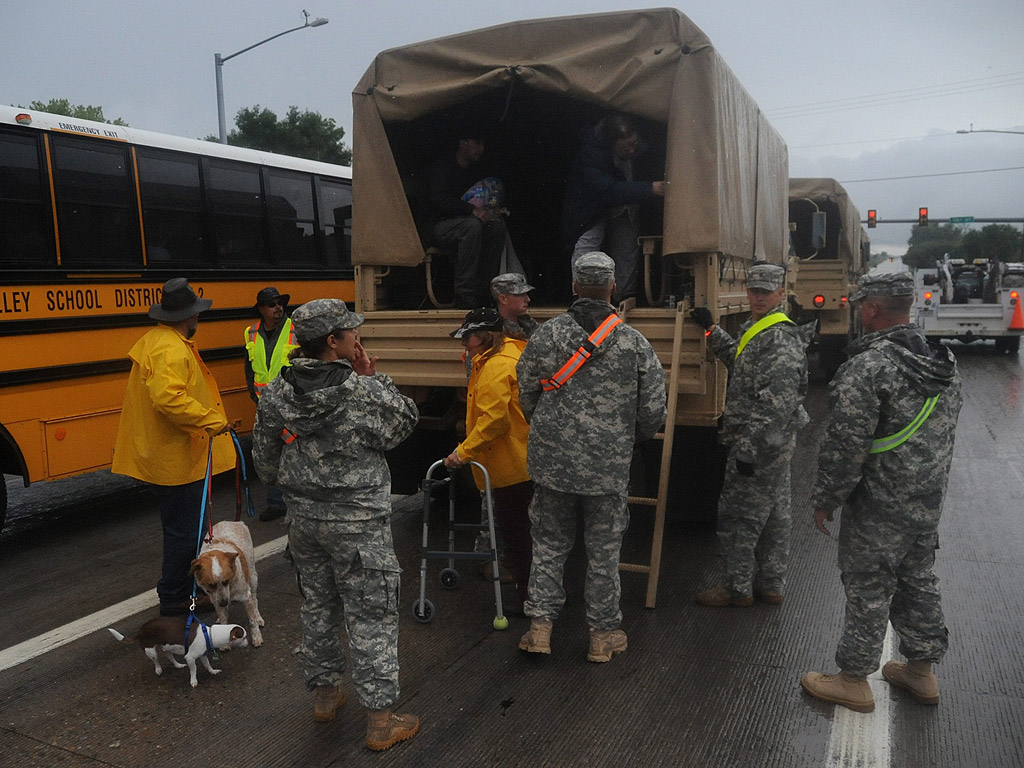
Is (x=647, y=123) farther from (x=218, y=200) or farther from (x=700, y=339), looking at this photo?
(x=218, y=200)

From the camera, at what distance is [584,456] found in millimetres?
3795

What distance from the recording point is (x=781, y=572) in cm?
466

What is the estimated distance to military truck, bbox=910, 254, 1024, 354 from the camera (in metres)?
18.0

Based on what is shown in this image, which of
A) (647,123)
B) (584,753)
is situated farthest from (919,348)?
(647,123)

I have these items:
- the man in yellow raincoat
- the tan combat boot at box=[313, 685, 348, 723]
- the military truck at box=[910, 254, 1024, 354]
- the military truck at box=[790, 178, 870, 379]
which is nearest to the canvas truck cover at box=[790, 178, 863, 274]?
the military truck at box=[790, 178, 870, 379]

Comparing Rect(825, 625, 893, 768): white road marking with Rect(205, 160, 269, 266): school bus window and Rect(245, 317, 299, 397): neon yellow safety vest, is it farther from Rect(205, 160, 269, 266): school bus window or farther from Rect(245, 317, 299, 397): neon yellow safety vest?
Rect(205, 160, 269, 266): school bus window

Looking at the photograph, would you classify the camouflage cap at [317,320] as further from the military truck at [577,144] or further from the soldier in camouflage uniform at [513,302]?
the military truck at [577,144]

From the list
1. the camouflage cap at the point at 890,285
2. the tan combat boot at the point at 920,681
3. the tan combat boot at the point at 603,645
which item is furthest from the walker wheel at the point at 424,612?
the camouflage cap at the point at 890,285

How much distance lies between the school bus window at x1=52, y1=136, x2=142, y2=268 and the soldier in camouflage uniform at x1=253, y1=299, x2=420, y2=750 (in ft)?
13.1

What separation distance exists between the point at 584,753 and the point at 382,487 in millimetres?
1334

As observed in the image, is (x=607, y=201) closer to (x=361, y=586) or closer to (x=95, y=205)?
(x=361, y=586)

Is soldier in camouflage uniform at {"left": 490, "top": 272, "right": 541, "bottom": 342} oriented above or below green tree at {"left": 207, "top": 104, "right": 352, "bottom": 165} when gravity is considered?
below

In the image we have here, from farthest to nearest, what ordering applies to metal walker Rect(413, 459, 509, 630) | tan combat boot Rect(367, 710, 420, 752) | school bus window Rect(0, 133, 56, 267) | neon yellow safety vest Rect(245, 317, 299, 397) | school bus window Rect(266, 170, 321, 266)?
school bus window Rect(266, 170, 321, 266) < neon yellow safety vest Rect(245, 317, 299, 397) < school bus window Rect(0, 133, 56, 267) < metal walker Rect(413, 459, 509, 630) < tan combat boot Rect(367, 710, 420, 752)

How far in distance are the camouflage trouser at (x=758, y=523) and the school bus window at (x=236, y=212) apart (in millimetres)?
5479
